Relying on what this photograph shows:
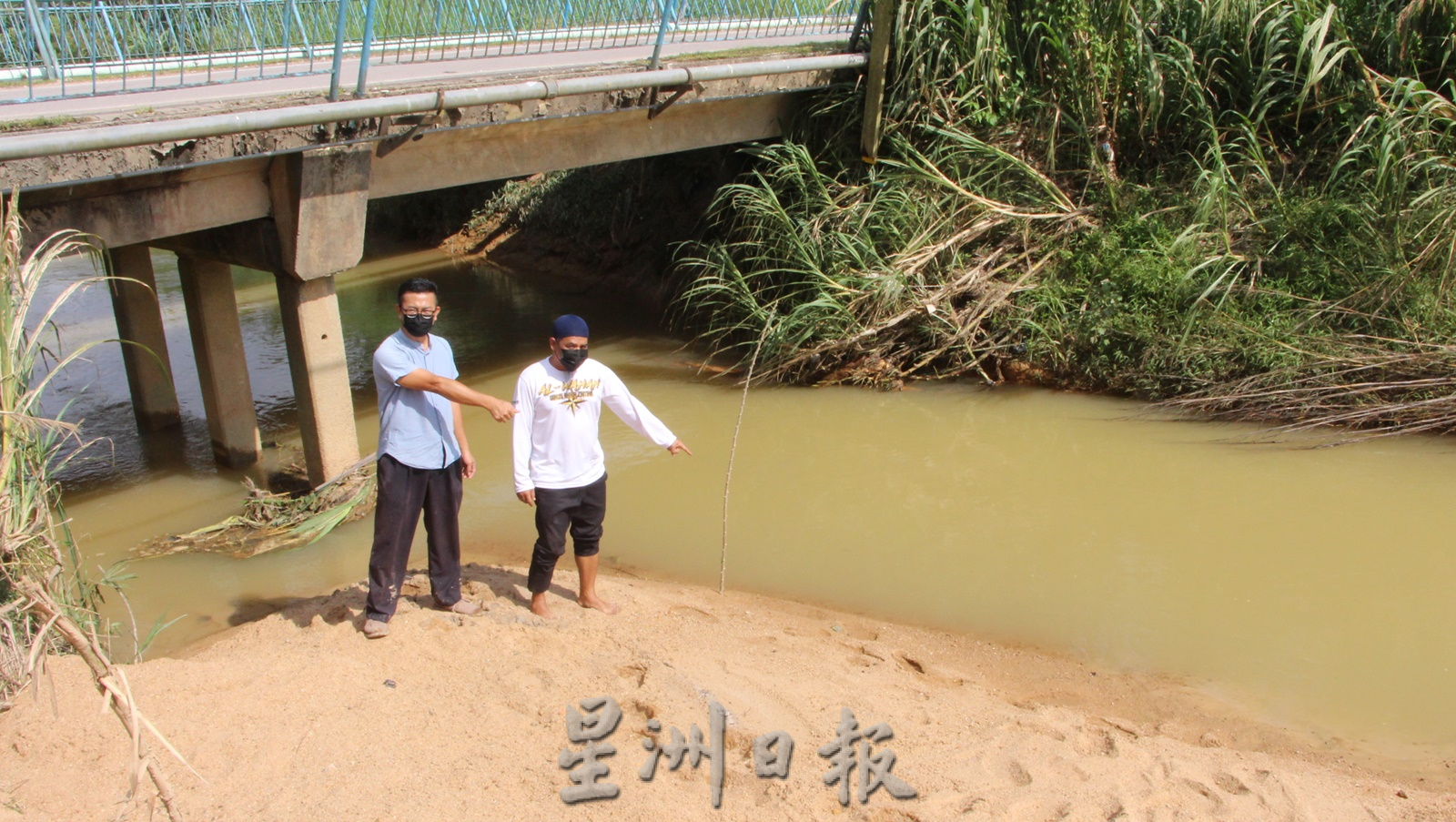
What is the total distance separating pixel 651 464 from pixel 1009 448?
2.62 metres

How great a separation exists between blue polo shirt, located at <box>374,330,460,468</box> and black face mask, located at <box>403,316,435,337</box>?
0.12 feet

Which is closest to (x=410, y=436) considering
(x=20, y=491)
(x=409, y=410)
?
(x=409, y=410)

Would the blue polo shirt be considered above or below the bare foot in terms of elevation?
above

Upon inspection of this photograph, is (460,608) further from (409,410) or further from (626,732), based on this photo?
(626,732)

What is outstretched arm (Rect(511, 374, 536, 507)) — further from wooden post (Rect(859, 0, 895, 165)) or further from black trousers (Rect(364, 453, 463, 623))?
wooden post (Rect(859, 0, 895, 165))

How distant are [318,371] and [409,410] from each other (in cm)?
309

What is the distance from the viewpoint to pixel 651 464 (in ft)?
26.1

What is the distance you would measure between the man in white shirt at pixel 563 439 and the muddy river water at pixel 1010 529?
1513 mm

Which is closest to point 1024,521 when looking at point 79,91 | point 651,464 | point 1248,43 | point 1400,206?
point 651,464

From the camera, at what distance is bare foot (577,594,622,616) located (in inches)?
201

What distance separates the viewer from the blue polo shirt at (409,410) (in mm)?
4461

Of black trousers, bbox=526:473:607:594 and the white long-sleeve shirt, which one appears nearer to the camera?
the white long-sleeve shirt

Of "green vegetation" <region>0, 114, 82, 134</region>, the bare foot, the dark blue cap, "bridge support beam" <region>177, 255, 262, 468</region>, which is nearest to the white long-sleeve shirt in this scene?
the dark blue cap

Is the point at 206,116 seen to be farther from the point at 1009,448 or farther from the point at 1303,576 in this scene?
the point at 1303,576
